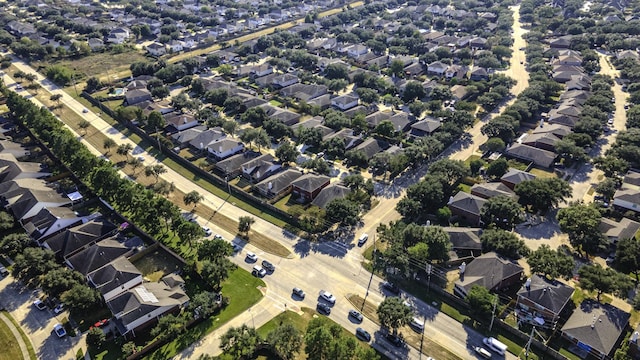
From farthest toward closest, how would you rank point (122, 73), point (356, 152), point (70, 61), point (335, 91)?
point (70, 61) → point (122, 73) → point (335, 91) → point (356, 152)

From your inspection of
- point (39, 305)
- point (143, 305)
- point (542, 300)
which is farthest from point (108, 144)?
point (542, 300)

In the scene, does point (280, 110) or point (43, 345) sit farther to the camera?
point (280, 110)

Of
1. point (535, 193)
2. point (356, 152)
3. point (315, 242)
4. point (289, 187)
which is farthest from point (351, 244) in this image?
point (535, 193)

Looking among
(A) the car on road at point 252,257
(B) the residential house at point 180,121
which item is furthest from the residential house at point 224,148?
(A) the car on road at point 252,257

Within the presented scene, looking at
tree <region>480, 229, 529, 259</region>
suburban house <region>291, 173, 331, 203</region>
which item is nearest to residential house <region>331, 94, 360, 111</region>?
suburban house <region>291, 173, 331, 203</region>

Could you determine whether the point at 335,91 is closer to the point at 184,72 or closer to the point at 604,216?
the point at 184,72

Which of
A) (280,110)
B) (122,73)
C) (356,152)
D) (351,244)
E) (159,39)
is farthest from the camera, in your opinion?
(159,39)

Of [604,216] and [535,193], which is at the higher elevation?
[535,193]

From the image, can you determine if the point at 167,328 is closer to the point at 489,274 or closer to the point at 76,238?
the point at 76,238
